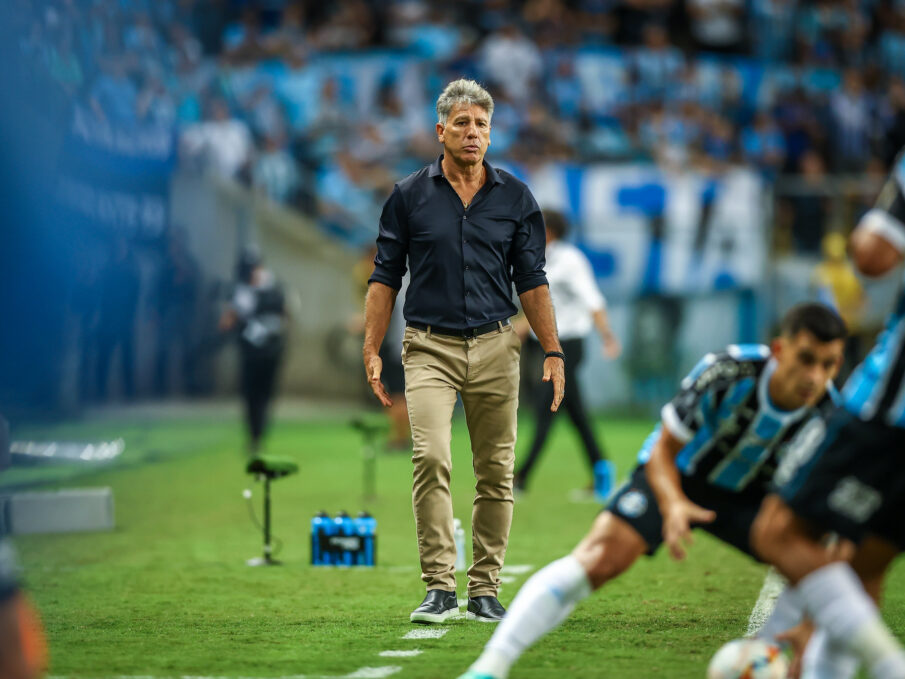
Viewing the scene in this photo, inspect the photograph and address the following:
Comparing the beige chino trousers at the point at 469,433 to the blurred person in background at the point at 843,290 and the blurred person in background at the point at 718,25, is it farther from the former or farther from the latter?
the blurred person in background at the point at 718,25

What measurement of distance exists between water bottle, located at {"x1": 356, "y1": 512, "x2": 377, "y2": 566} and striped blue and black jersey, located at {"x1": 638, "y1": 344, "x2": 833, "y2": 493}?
3.22 m

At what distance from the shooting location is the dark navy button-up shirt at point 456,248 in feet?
20.6

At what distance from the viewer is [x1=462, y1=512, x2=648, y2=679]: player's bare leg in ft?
14.9

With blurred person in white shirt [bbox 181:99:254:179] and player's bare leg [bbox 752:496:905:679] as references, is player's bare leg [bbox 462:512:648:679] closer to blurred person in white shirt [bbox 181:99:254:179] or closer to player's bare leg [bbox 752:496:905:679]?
player's bare leg [bbox 752:496:905:679]

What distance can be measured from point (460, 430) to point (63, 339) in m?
7.02

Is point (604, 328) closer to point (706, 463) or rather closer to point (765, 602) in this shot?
point (765, 602)

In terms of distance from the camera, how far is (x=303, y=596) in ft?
22.9

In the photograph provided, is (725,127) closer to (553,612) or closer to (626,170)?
(626,170)

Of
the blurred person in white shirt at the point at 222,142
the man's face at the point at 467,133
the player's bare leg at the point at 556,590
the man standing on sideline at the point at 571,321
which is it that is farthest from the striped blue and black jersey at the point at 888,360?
the blurred person in white shirt at the point at 222,142

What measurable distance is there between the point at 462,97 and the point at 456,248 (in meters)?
0.69

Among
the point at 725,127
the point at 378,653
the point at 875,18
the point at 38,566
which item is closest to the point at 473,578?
the point at 378,653

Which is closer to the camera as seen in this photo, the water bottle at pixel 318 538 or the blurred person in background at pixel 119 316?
the water bottle at pixel 318 538

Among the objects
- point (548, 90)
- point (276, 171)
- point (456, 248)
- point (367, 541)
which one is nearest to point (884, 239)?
point (456, 248)

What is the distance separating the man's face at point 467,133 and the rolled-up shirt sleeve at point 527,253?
0.39 meters
